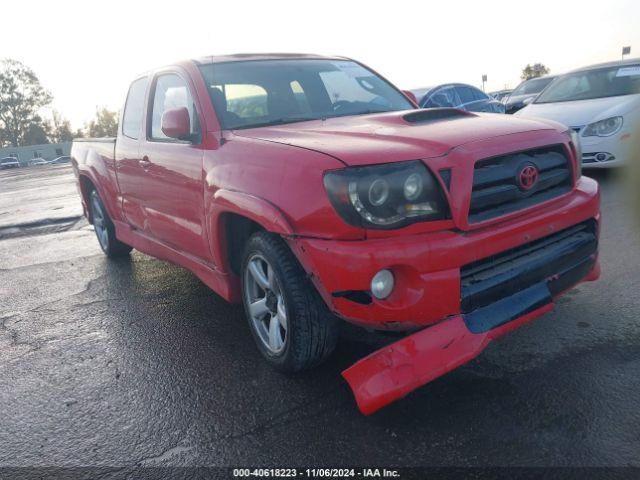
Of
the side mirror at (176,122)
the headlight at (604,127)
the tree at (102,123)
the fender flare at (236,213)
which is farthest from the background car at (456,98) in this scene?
the tree at (102,123)

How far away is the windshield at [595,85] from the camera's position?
7910 millimetres

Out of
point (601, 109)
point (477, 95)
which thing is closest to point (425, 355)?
point (601, 109)

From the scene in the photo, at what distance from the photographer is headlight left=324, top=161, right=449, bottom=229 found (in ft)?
7.89

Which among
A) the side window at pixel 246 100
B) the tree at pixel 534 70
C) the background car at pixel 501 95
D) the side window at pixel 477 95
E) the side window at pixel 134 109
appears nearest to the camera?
the side window at pixel 246 100

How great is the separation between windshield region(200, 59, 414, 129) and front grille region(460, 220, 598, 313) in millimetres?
1591

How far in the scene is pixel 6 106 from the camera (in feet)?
254

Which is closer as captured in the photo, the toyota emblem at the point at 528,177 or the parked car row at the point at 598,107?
the toyota emblem at the point at 528,177

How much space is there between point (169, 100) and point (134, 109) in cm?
93

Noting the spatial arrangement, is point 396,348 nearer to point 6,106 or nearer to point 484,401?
point 484,401

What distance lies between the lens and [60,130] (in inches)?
3684

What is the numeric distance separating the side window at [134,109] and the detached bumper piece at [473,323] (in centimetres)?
309

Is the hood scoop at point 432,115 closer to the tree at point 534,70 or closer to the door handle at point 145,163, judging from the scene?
the door handle at point 145,163

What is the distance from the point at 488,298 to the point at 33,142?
94.8 meters

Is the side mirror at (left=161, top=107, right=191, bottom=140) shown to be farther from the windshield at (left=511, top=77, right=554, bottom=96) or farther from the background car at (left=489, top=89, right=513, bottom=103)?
the background car at (left=489, top=89, right=513, bottom=103)
